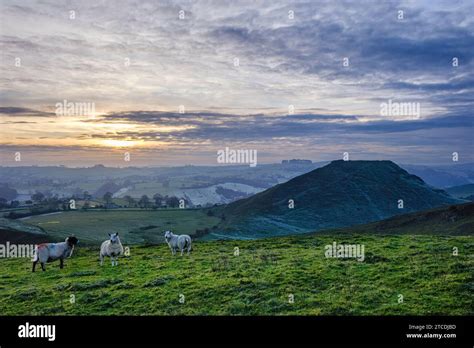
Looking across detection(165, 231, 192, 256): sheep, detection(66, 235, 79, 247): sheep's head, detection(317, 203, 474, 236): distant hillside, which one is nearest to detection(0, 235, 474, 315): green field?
detection(66, 235, 79, 247): sheep's head

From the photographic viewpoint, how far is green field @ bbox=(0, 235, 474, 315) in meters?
18.1

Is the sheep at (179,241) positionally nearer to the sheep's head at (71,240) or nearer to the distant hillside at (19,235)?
the sheep's head at (71,240)

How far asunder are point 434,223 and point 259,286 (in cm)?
9787

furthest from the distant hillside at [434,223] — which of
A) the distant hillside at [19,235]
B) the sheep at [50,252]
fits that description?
the distant hillside at [19,235]

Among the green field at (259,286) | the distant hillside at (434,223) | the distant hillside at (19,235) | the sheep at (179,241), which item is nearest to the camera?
the green field at (259,286)

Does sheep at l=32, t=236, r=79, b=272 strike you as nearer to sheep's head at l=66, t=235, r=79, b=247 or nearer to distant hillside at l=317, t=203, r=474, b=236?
sheep's head at l=66, t=235, r=79, b=247

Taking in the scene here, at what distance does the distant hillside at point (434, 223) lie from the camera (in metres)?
88.0

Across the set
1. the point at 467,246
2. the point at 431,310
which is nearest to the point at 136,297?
the point at 431,310

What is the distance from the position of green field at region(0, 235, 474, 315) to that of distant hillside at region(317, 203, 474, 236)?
64.8 metres

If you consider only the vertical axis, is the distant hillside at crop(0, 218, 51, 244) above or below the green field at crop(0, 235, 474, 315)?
below

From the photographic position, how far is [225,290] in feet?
69.0

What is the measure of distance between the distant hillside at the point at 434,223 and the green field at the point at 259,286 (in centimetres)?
6482
